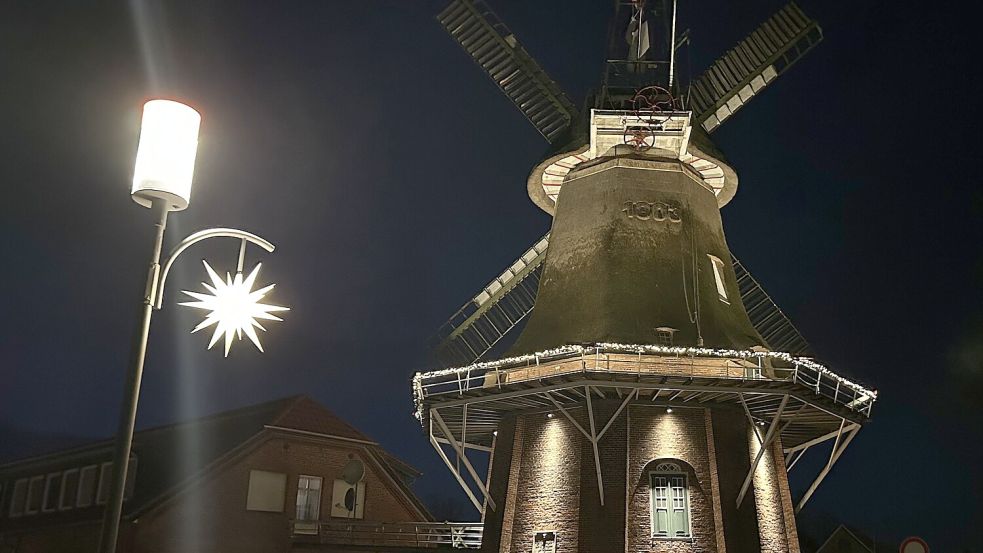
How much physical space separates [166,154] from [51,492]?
2719 cm

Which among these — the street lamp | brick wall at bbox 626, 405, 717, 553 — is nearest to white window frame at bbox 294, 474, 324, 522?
brick wall at bbox 626, 405, 717, 553

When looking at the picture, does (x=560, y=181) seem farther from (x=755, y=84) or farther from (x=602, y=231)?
(x=755, y=84)

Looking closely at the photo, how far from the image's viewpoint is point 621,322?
1961cm

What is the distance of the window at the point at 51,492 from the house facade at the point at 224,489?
4 cm

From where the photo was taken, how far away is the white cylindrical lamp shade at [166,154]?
23.0ft

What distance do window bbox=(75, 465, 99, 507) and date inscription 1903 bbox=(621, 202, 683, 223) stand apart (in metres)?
18.9

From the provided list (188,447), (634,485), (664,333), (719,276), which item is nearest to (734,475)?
(634,485)

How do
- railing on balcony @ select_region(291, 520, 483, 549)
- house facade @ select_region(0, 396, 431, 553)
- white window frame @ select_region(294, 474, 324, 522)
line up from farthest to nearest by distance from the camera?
white window frame @ select_region(294, 474, 324, 522), house facade @ select_region(0, 396, 431, 553), railing on balcony @ select_region(291, 520, 483, 549)

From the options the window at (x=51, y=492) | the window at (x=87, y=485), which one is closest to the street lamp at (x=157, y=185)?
the window at (x=87, y=485)

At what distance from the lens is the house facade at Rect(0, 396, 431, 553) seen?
26719 mm

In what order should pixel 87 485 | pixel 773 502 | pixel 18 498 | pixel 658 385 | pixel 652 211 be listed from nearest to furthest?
pixel 658 385 < pixel 773 502 < pixel 652 211 < pixel 87 485 < pixel 18 498

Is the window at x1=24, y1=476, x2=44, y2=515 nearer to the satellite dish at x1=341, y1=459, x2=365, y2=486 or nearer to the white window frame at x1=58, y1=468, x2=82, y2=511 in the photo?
the white window frame at x1=58, y1=468, x2=82, y2=511

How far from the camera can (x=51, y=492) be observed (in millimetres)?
30219

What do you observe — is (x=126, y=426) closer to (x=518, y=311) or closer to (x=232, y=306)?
(x=232, y=306)
